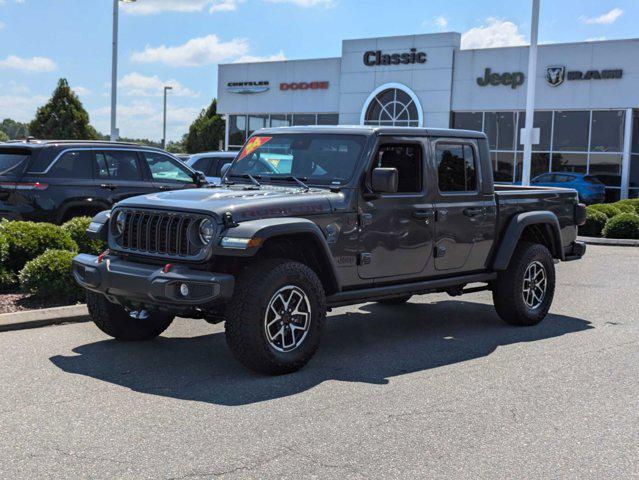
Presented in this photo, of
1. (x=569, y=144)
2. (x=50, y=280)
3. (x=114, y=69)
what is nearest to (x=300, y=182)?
(x=50, y=280)

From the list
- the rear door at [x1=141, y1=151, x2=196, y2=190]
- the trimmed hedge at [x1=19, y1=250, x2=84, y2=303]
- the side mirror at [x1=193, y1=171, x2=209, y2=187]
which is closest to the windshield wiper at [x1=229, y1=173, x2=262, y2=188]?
the trimmed hedge at [x1=19, y1=250, x2=84, y2=303]

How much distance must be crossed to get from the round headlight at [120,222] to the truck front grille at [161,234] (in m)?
0.03

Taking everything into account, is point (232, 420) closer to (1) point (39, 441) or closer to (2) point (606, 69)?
(1) point (39, 441)

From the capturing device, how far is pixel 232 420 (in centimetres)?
520

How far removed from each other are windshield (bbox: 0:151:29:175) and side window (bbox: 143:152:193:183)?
1.95 metres

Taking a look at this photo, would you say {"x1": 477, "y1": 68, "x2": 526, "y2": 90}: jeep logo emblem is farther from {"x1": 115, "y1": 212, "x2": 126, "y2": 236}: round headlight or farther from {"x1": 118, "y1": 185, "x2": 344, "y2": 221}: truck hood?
{"x1": 115, "y1": 212, "x2": 126, "y2": 236}: round headlight

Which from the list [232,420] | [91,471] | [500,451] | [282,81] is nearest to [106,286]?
[232,420]

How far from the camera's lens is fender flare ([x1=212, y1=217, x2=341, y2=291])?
19.6ft

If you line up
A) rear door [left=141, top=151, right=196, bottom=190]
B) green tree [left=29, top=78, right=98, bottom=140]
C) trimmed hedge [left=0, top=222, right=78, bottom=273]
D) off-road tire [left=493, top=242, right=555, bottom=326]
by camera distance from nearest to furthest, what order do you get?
off-road tire [left=493, top=242, right=555, bottom=326]
trimmed hedge [left=0, top=222, right=78, bottom=273]
rear door [left=141, top=151, right=196, bottom=190]
green tree [left=29, top=78, right=98, bottom=140]

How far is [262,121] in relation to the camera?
139 feet

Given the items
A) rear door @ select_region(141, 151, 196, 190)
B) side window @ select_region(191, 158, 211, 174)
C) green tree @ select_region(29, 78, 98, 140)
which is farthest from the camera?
green tree @ select_region(29, 78, 98, 140)

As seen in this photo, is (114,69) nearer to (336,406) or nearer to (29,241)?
(29,241)

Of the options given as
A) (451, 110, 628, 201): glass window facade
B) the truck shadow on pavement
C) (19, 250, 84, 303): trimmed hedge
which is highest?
(451, 110, 628, 201): glass window facade

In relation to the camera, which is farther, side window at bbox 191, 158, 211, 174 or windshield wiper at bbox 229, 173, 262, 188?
side window at bbox 191, 158, 211, 174
